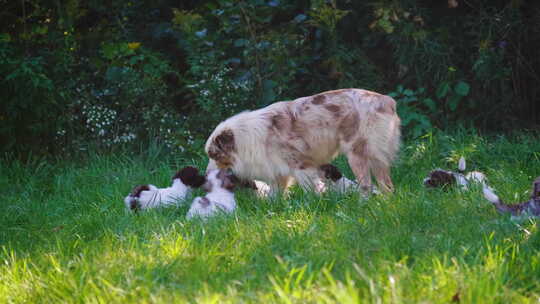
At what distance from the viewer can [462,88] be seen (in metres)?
7.42

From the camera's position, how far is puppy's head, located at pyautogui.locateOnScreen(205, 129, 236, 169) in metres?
5.32

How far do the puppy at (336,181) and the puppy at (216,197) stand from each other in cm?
80

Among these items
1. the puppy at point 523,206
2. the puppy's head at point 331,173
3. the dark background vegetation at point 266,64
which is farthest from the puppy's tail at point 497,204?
the dark background vegetation at point 266,64

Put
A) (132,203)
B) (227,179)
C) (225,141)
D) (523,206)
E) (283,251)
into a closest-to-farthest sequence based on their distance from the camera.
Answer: (283,251) < (523,206) < (227,179) < (132,203) < (225,141)

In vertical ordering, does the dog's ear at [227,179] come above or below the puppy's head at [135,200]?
above

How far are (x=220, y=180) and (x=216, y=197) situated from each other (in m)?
0.20

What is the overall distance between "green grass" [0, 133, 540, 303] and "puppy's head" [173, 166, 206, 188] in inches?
11.2

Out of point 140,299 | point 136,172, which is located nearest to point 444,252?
point 140,299

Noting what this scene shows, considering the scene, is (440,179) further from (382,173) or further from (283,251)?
(283,251)

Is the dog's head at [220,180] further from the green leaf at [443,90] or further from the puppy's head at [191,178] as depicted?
the green leaf at [443,90]

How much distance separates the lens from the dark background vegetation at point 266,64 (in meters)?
7.40

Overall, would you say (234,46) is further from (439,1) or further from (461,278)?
(461,278)

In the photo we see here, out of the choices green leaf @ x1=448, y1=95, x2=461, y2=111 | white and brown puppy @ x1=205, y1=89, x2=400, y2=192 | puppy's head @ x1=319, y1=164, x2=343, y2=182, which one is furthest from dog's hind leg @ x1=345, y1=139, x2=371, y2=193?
green leaf @ x1=448, y1=95, x2=461, y2=111

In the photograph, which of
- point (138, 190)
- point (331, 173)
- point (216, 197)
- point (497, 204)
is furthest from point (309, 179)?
point (497, 204)
